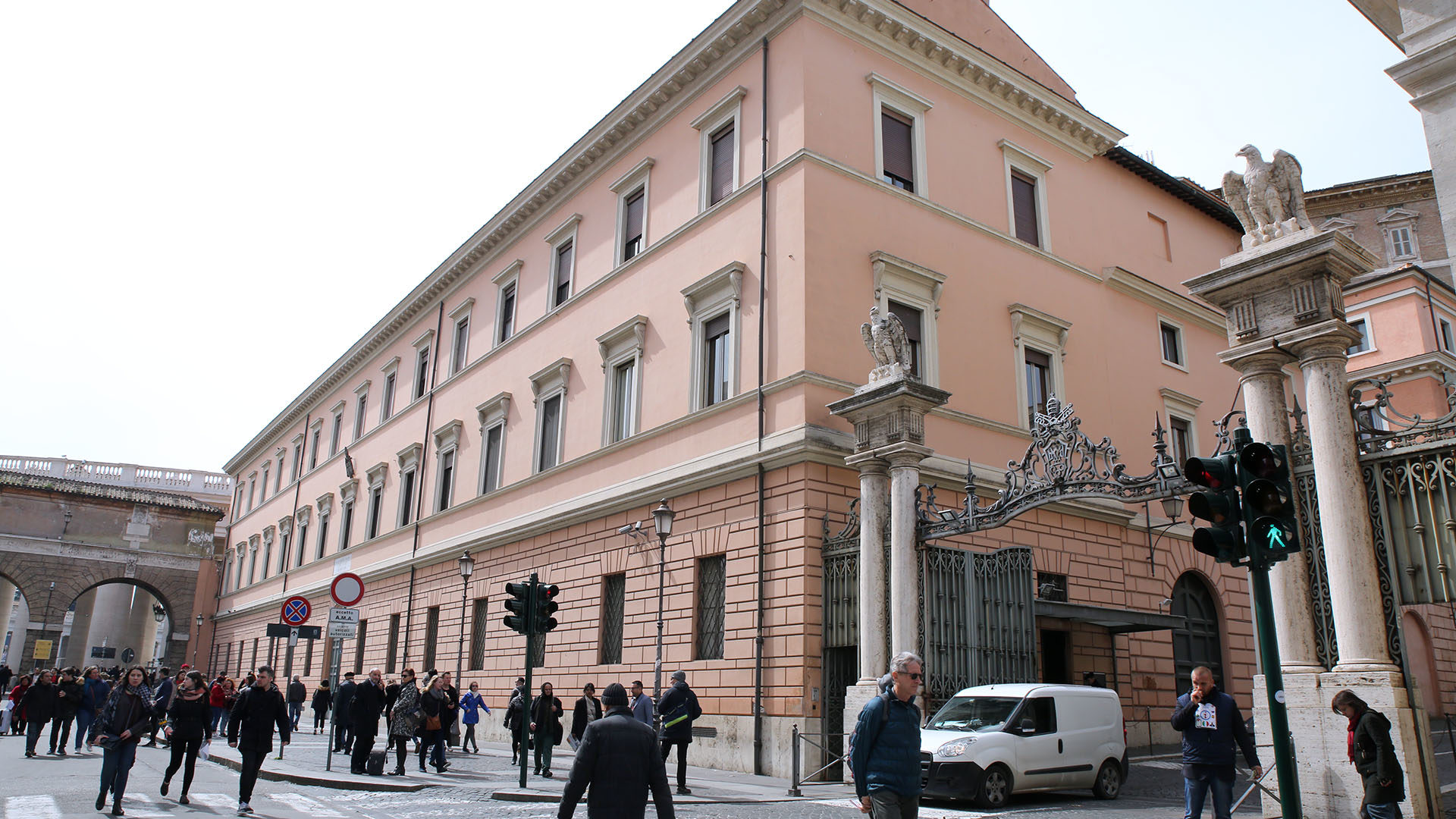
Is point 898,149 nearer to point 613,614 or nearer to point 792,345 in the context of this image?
point 792,345

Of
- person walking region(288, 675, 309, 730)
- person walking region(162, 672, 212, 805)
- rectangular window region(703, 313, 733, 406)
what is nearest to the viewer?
person walking region(162, 672, 212, 805)

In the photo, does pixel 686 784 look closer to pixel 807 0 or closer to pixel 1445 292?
pixel 807 0

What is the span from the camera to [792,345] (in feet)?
56.1

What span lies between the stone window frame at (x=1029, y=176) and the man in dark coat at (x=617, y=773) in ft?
57.8

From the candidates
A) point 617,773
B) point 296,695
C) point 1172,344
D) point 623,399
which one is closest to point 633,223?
point 623,399

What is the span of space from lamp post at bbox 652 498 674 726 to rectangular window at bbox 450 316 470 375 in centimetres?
1379

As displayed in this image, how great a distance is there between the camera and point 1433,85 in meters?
9.82

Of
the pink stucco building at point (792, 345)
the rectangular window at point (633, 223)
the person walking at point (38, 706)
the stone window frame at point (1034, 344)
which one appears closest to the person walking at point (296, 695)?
the pink stucco building at point (792, 345)

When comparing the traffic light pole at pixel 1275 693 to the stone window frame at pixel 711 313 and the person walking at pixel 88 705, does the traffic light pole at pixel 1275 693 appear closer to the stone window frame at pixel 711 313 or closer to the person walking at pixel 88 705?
the stone window frame at pixel 711 313

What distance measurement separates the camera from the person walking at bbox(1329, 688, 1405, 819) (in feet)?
24.2

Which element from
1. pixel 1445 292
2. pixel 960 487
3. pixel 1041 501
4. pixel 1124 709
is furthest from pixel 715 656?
pixel 1445 292

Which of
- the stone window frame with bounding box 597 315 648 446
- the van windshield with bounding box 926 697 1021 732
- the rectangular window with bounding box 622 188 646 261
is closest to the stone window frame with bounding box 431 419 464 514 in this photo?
the stone window frame with bounding box 597 315 648 446

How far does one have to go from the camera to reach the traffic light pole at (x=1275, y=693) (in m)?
6.29

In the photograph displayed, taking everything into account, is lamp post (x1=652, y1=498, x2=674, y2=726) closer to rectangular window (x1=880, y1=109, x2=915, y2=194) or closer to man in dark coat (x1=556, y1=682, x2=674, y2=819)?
rectangular window (x1=880, y1=109, x2=915, y2=194)
